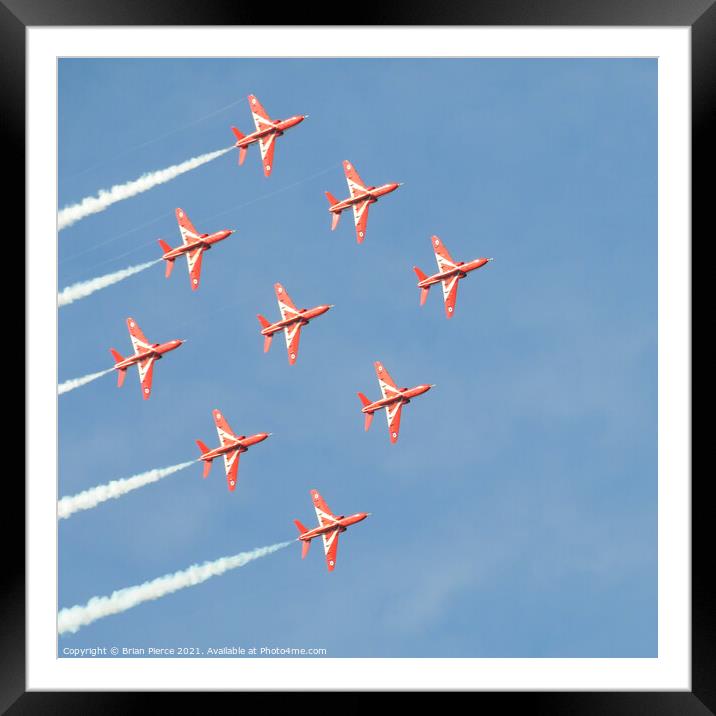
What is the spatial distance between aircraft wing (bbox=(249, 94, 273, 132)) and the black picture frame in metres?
23.6

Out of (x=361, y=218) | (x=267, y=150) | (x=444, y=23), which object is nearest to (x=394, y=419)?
(x=361, y=218)

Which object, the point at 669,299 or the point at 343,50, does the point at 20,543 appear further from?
the point at 669,299

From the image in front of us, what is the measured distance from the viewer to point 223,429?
294ft

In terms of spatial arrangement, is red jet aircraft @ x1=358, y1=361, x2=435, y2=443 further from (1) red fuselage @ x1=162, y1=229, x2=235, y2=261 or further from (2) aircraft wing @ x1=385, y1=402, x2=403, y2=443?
(1) red fuselage @ x1=162, y1=229, x2=235, y2=261

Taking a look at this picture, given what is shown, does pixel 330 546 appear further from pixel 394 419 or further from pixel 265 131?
pixel 265 131

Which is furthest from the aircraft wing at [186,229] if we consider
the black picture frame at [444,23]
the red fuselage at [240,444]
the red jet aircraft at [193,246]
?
the black picture frame at [444,23]

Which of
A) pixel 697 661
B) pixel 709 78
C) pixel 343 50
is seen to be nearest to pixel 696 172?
pixel 709 78

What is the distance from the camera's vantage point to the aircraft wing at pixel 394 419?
299 ft

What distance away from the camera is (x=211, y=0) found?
66.2 metres

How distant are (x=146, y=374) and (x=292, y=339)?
345 inches

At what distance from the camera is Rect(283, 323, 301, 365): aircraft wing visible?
9181cm

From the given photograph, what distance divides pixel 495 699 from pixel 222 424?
93.3ft

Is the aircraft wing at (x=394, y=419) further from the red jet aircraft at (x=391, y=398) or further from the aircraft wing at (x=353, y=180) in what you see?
the aircraft wing at (x=353, y=180)

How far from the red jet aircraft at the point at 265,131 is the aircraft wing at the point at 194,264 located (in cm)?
631
